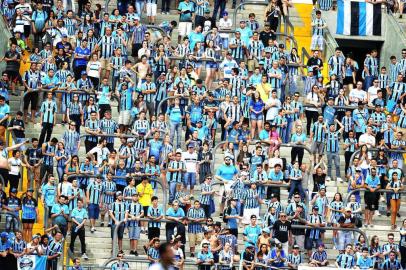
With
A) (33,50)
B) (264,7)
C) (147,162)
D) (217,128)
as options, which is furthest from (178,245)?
(264,7)

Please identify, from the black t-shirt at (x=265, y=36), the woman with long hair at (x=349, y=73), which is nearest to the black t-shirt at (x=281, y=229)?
the woman with long hair at (x=349, y=73)

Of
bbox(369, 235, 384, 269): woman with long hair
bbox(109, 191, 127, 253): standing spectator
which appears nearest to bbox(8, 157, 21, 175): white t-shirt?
bbox(109, 191, 127, 253): standing spectator

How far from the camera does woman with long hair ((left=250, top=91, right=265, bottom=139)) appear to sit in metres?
42.3

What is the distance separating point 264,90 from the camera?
143ft

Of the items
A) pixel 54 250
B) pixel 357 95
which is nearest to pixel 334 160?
pixel 357 95

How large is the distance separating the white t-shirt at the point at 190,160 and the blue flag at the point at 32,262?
197 inches

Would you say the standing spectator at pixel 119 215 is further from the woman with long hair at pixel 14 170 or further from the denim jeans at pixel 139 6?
the denim jeans at pixel 139 6

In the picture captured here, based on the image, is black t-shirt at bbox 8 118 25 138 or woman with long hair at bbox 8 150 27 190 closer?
woman with long hair at bbox 8 150 27 190

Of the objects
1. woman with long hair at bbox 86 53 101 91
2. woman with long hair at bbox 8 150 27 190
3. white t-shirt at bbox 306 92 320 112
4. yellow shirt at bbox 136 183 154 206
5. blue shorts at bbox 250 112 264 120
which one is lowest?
yellow shirt at bbox 136 183 154 206

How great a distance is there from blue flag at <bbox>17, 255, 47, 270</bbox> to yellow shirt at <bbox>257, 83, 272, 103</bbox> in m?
9.08

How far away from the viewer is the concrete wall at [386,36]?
4978 cm

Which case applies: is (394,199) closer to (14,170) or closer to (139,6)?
(14,170)

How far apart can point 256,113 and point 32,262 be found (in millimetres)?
8129

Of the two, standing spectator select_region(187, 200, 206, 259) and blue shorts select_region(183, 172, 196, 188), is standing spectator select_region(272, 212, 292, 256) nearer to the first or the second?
standing spectator select_region(187, 200, 206, 259)
